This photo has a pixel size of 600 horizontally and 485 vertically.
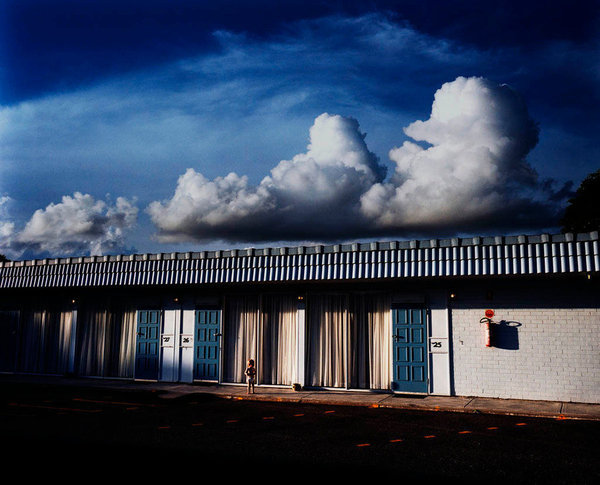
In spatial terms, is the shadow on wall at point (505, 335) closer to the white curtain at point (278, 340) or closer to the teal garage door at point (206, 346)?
the white curtain at point (278, 340)

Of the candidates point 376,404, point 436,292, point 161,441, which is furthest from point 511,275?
point 161,441

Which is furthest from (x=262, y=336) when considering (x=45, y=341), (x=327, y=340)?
(x=45, y=341)

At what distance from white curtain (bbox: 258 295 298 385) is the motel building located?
0.04 meters

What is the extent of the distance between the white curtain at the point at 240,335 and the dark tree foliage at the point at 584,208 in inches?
1138

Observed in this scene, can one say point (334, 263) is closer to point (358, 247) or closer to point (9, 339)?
point (358, 247)

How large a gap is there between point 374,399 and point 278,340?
399 centimetres

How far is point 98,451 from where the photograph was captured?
28.8 ft

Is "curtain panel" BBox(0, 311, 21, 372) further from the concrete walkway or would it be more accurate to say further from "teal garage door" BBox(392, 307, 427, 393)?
"teal garage door" BBox(392, 307, 427, 393)

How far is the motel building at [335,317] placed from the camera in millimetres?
14016

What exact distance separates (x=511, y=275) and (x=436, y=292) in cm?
227

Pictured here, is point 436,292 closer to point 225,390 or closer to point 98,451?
point 225,390

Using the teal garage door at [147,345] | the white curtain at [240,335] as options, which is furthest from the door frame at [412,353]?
the teal garage door at [147,345]

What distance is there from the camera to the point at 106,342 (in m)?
19.9

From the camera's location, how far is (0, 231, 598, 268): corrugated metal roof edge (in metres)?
13.7
